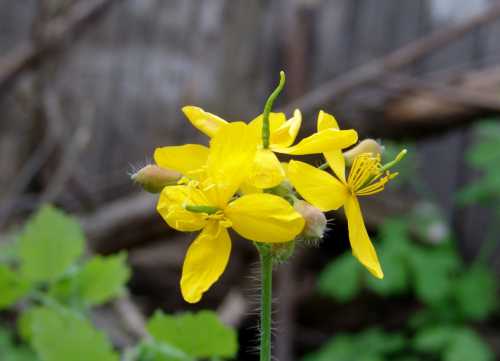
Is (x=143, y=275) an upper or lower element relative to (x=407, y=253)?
lower

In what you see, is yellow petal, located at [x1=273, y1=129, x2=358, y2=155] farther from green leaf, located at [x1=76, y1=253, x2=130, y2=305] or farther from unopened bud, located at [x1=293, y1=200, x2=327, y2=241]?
green leaf, located at [x1=76, y1=253, x2=130, y2=305]

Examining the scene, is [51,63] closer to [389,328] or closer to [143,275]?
[143,275]

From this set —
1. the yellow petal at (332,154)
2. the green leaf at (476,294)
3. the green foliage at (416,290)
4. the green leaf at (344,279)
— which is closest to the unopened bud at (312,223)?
the yellow petal at (332,154)

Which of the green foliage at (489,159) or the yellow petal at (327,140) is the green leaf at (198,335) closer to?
the yellow petal at (327,140)

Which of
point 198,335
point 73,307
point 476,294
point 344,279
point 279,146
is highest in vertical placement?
point 279,146

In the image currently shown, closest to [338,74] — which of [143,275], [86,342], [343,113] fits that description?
[343,113]

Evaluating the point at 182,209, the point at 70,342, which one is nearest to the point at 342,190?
the point at 182,209

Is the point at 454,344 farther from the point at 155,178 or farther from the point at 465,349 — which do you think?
the point at 155,178
